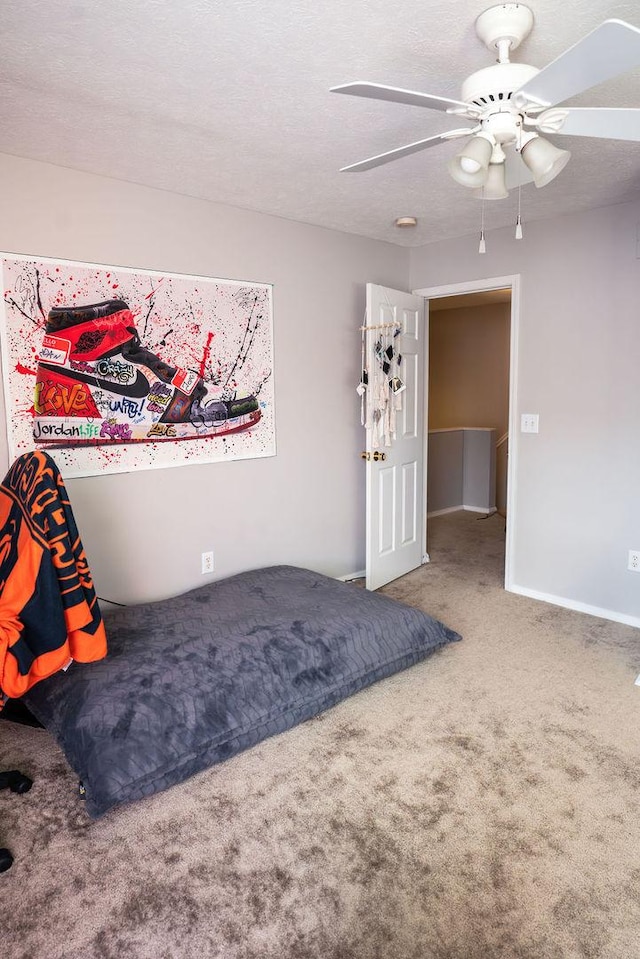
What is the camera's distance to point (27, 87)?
203 cm

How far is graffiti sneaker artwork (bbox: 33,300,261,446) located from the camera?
2.81 m

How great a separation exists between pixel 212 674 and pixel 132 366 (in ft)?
5.19

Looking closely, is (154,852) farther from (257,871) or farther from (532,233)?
(532,233)

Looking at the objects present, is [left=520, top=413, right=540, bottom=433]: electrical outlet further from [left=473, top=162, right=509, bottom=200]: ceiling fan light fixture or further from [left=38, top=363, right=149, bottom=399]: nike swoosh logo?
[left=38, top=363, right=149, bottom=399]: nike swoosh logo

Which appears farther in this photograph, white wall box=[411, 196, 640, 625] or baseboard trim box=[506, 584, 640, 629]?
baseboard trim box=[506, 584, 640, 629]

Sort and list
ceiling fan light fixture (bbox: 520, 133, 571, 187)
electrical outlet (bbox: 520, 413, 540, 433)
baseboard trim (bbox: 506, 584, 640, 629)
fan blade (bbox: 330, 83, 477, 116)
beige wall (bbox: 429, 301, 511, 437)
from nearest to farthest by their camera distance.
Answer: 1. fan blade (bbox: 330, 83, 477, 116)
2. ceiling fan light fixture (bbox: 520, 133, 571, 187)
3. baseboard trim (bbox: 506, 584, 640, 629)
4. electrical outlet (bbox: 520, 413, 540, 433)
5. beige wall (bbox: 429, 301, 511, 437)

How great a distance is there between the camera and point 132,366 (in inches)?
121

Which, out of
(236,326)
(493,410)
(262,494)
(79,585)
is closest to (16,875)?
(79,585)

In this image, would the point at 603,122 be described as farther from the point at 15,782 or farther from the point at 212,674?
the point at 15,782

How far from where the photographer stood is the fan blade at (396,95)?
145 centimetres

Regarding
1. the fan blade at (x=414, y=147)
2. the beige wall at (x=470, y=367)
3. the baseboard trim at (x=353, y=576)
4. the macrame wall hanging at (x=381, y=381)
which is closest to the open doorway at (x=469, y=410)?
the beige wall at (x=470, y=367)

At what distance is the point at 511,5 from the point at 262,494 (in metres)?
2.63

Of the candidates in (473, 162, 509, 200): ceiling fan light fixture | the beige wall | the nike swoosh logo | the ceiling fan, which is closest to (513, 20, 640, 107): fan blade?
the ceiling fan

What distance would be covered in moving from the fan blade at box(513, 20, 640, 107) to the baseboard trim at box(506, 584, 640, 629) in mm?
2934
